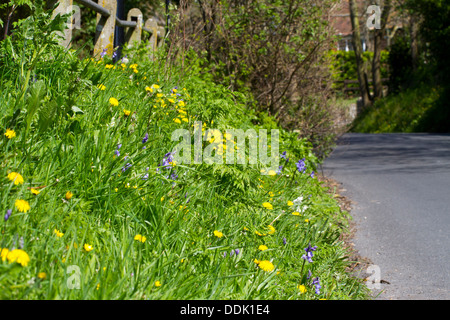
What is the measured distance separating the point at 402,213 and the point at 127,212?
394 centimetres

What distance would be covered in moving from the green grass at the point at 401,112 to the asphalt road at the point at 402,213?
9.84 meters

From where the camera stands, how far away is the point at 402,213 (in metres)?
5.96

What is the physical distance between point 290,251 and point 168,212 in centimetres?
79

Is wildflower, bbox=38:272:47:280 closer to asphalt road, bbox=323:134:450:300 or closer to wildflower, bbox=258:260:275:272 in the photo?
wildflower, bbox=258:260:275:272

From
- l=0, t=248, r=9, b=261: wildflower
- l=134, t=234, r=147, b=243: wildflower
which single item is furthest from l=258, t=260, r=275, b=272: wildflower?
l=0, t=248, r=9, b=261: wildflower

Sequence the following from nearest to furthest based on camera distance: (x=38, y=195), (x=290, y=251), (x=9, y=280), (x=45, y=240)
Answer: (x=9, y=280)
(x=45, y=240)
(x=38, y=195)
(x=290, y=251)

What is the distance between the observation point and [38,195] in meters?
2.63

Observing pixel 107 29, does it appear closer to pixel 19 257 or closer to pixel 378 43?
pixel 19 257

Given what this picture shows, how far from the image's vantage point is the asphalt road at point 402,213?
402 cm

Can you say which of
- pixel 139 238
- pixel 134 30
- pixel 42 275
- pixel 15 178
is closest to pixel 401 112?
pixel 134 30

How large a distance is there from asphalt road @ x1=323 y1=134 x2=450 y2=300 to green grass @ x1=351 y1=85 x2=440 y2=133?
984 centimetres

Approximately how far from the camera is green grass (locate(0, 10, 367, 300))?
228 cm

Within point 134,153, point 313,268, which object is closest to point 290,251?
point 313,268
